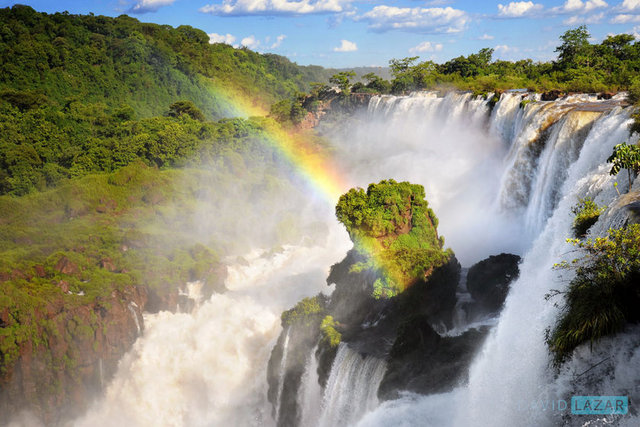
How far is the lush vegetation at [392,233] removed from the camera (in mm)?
22141

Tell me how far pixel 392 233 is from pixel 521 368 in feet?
51.7

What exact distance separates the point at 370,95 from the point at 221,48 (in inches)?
2493

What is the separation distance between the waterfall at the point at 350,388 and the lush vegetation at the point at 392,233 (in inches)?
177

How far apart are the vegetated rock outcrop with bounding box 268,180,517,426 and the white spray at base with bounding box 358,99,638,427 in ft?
8.20

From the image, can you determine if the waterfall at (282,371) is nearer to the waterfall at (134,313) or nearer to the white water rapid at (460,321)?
the white water rapid at (460,321)

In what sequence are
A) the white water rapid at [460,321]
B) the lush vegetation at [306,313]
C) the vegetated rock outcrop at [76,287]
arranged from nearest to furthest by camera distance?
the white water rapid at [460,321] < the lush vegetation at [306,313] < the vegetated rock outcrop at [76,287]

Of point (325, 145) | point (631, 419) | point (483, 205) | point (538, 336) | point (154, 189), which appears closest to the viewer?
point (631, 419)

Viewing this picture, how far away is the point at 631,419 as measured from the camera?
663 centimetres

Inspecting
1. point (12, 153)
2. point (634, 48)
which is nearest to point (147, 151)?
point (12, 153)

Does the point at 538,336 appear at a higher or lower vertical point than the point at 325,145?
lower

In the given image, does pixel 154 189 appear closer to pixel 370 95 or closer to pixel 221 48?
pixel 370 95

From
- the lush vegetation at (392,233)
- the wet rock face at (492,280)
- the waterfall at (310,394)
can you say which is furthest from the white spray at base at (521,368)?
the lush vegetation at (392,233)

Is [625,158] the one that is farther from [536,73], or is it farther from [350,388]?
[536,73]

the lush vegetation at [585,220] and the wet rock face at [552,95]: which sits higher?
the wet rock face at [552,95]
